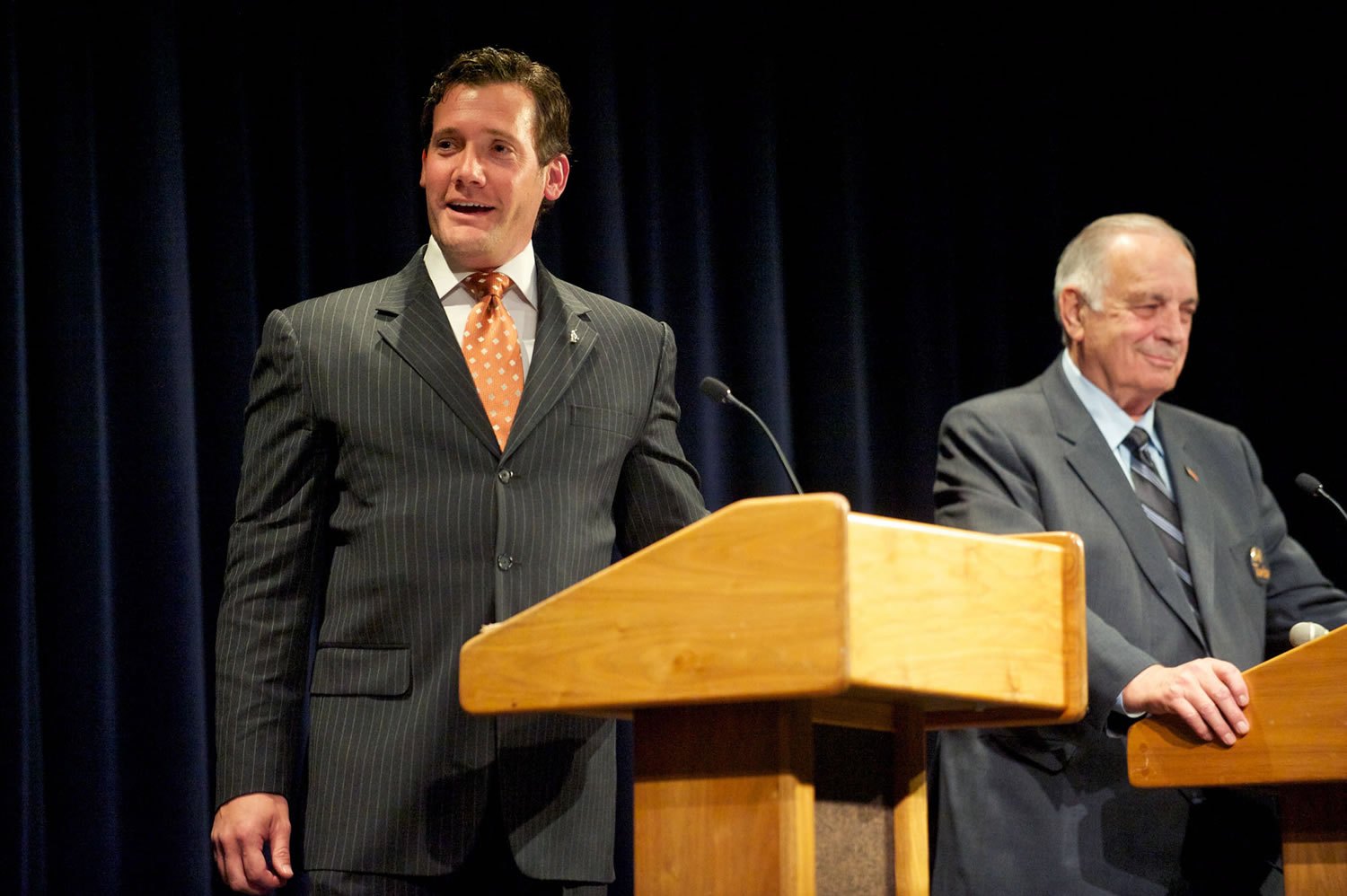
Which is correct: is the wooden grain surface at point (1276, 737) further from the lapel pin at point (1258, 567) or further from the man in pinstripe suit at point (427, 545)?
the lapel pin at point (1258, 567)

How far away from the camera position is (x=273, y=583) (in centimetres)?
192

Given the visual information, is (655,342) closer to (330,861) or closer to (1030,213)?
(330,861)

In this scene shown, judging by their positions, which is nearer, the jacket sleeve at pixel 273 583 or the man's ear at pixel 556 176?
the jacket sleeve at pixel 273 583

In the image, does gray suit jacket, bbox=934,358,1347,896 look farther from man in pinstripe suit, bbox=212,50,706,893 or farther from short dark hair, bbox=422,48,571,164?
short dark hair, bbox=422,48,571,164

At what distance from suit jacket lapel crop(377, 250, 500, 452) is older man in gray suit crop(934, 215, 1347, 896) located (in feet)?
3.74

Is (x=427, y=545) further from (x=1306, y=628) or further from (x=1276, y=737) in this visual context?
(x=1306, y=628)

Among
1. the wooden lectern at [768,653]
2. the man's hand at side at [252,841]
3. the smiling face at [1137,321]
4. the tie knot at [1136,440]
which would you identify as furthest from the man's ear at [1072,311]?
the man's hand at side at [252,841]

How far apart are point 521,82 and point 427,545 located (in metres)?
0.76

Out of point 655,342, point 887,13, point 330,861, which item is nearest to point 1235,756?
point 655,342

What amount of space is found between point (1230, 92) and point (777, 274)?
4.92 ft

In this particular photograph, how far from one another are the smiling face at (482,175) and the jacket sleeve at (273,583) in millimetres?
287

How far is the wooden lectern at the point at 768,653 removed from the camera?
1.27 meters

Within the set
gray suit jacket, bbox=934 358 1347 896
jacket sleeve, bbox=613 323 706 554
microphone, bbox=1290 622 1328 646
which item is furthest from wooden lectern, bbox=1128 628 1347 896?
jacket sleeve, bbox=613 323 706 554

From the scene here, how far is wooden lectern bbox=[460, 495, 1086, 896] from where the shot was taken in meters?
1.27
